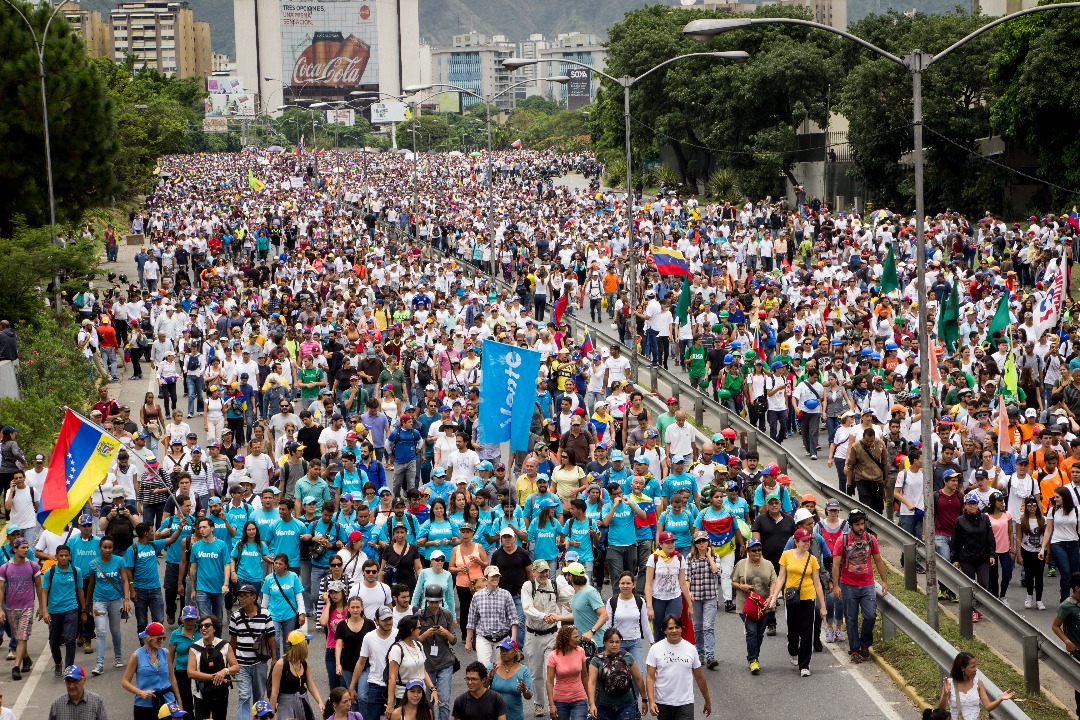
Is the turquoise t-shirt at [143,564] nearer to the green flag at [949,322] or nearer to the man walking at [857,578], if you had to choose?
the man walking at [857,578]

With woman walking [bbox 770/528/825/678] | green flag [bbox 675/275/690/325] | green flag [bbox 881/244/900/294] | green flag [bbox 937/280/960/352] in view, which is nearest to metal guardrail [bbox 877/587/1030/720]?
woman walking [bbox 770/528/825/678]

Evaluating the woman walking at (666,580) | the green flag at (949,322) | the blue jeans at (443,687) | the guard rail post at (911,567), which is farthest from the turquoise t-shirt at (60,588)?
the green flag at (949,322)

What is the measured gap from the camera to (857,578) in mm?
13180

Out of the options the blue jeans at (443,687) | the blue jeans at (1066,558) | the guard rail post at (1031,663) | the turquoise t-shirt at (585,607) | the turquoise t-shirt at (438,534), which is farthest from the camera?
the blue jeans at (1066,558)

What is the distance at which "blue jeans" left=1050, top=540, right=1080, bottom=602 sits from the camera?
568 inches

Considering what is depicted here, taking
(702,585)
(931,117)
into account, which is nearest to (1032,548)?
(702,585)

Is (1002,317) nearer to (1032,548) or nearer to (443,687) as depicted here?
(1032,548)

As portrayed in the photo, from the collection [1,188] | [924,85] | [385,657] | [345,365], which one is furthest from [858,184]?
[385,657]

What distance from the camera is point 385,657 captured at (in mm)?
11414

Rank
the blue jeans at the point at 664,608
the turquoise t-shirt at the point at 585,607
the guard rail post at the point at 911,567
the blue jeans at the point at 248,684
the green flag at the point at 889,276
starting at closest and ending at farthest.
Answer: the blue jeans at the point at 248,684 → the turquoise t-shirt at the point at 585,607 → the blue jeans at the point at 664,608 → the guard rail post at the point at 911,567 → the green flag at the point at 889,276

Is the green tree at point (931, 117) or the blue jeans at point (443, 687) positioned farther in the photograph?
the green tree at point (931, 117)

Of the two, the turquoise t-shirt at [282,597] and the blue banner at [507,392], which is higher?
the blue banner at [507,392]

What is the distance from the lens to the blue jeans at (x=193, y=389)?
24016mm

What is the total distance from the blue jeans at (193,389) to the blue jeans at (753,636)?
1317 cm
